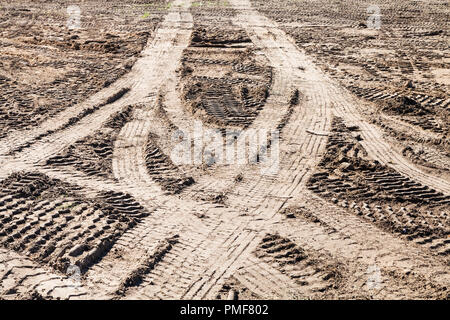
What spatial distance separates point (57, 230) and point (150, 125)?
4.80m

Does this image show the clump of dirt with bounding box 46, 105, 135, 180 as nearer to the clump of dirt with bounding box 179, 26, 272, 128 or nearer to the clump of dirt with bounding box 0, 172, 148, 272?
the clump of dirt with bounding box 0, 172, 148, 272

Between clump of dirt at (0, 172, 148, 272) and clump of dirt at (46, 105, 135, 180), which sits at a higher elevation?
clump of dirt at (46, 105, 135, 180)

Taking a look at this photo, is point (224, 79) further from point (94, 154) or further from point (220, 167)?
point (94, 154)

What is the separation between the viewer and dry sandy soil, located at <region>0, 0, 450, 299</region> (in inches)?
302

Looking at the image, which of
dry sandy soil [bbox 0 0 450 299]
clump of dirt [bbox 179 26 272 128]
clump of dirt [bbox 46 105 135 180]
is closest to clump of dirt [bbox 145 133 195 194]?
dry sandy soil [bbox 0 0 450 299]

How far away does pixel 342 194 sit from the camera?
993 cm

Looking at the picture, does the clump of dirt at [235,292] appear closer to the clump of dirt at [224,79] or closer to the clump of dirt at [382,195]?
the clump of dirt at [382,195]

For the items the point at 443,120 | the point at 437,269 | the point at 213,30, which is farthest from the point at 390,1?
the point at 437,269

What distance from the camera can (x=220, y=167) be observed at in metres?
10.9

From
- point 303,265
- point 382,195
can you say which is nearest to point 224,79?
point 382,195

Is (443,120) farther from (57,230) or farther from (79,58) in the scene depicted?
(79,58)

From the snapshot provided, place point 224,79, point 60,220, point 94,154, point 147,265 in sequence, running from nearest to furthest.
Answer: point 147,265, point 60,220, point 94,154, point 224,79

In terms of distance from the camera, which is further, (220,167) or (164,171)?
(220,167)

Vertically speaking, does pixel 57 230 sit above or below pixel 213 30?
below
